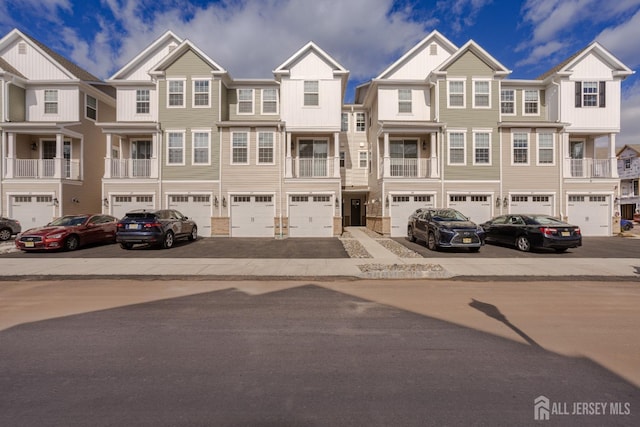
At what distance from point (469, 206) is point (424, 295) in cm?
1452

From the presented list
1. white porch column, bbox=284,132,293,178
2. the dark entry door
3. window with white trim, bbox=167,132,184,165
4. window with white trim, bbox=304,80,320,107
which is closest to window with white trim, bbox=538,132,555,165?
the dark entry door

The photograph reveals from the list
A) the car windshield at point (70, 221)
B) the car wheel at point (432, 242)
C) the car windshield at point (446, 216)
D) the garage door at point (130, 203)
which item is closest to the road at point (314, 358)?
the car wheel at point (432, 242)

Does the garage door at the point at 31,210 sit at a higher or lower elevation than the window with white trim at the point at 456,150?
lower

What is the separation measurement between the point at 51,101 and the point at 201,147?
11.1m

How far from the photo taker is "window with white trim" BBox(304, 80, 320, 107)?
1997cm

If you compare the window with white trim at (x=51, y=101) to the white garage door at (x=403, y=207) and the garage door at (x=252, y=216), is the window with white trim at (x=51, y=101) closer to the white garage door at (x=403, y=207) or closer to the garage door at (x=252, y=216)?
the garage door at (x=252, y=216)

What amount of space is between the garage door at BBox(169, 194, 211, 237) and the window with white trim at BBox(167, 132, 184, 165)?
222cm

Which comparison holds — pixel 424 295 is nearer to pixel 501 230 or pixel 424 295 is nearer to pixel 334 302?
pixel 334 302

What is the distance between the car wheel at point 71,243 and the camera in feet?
43.9

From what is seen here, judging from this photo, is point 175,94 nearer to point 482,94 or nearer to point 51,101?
point 51,101

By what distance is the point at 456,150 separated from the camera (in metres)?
19.9

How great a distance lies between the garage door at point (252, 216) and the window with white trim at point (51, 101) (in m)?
13.7

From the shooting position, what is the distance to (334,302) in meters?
6.51

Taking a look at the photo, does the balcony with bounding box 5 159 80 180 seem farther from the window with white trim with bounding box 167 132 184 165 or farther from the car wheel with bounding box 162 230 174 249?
the car wheel with bounding box 162 230 174 249
